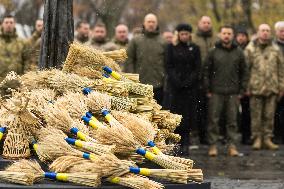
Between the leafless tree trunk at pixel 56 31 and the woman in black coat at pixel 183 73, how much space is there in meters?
5.28

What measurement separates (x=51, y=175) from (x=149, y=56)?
27.7ft

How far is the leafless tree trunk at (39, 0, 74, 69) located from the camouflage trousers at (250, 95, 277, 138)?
7746 mm

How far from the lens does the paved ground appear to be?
12.5m

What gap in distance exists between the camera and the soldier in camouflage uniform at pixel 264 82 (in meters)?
17.2

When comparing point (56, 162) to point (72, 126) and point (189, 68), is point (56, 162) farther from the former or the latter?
point (189, 68)

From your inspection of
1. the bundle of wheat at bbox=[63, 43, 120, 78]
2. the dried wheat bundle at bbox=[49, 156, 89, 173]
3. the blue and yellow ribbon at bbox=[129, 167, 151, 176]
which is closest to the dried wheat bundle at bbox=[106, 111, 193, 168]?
the blue and yellow ribbon at bbox=[129, 167, 151, 176]

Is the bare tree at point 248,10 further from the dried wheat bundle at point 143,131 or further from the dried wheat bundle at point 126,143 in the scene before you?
the dried wheat bundle at point 126,143

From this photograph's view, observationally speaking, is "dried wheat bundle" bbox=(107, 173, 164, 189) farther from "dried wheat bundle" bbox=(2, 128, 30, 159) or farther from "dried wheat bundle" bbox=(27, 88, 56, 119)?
"dried wheat bundle" bbox=(27, 88, 56, 119)

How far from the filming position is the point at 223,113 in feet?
54.0

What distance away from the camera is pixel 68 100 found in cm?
873

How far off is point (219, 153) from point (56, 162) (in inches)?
351

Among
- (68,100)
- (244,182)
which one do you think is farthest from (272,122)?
(68,100)

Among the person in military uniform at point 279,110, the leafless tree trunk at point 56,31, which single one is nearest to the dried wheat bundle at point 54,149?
the leafless tree trunk at point 56,31

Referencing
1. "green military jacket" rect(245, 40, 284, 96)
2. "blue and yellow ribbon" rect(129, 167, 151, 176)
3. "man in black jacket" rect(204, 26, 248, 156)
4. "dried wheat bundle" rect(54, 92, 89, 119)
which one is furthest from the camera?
"green military jacket" rect(245, 40, 284, 96)
